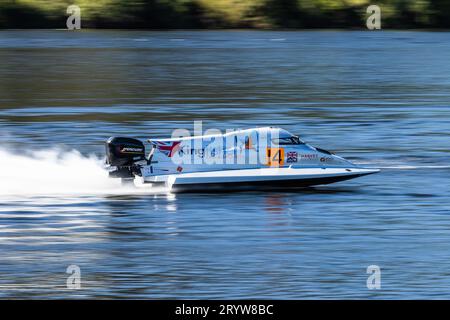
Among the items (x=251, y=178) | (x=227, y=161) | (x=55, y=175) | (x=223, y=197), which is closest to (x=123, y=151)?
(x=227, y=161)

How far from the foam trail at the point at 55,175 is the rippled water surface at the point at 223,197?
5 centimetres

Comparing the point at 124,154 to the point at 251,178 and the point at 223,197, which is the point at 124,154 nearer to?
the point at 223,197

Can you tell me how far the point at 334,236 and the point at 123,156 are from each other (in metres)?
5.98

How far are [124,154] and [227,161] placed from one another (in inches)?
95.0

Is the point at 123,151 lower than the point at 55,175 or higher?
higher

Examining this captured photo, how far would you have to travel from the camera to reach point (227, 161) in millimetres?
24125

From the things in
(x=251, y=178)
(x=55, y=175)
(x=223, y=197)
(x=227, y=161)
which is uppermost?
(x=227, y=161)

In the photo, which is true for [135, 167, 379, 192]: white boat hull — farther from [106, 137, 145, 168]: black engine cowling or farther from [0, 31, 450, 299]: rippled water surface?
[106, 137, 145, 168]: black engine cowling

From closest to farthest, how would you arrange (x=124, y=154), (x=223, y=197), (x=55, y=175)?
(x=223, y=197) → (x=124, y=154) → (x=55, y=175)
